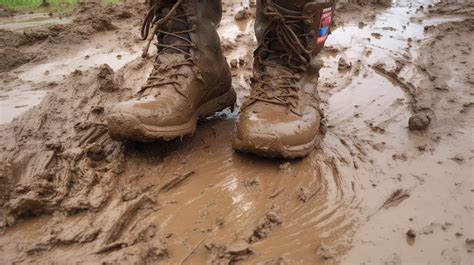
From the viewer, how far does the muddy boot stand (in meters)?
1.41

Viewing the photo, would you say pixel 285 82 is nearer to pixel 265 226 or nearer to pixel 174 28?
pixel 174 28

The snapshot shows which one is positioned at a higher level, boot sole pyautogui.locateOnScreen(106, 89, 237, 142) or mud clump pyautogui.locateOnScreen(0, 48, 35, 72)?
boot sole pyautogui.locateOnScreen(106, 89, 237, 142)

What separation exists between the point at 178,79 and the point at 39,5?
Result: 409 centimetres

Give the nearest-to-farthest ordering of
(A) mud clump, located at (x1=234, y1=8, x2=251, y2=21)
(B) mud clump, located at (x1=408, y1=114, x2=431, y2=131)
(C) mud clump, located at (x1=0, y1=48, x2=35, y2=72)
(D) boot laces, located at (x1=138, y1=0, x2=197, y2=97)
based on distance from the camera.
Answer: (D) boot laces, located at (x1=138, y1=0, x2=197, y2=97) → (B) mud clump, located at (x1=408, y1=114, x2=431, y2=131) → (C) mud clump, located at (x1=0, y1=48, x2=35, y2=72) → (A) mud clump, located at (x1=234, y1=8, x2=251, y2=21)

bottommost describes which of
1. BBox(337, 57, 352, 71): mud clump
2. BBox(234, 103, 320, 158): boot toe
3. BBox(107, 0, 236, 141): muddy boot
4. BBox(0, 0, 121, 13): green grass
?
BBox(0, 0, 121, 13): green grass

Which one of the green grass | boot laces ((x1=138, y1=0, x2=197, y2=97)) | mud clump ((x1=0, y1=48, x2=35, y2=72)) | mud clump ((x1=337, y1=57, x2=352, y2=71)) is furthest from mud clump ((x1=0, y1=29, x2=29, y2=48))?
mud clump ((x1=337, y1=57, x2=352, y2=71))

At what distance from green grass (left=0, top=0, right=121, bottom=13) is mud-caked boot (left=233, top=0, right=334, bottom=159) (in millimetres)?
3544

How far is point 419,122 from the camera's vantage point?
167cm

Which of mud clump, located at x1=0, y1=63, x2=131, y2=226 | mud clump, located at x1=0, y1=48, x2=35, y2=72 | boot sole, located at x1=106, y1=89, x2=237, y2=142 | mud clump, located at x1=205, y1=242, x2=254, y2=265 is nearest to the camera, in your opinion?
mud clump, located at x1=205, y1=242, x2=254, y2=265

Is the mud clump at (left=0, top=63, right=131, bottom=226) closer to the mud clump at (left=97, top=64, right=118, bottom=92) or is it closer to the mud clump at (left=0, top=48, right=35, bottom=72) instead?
the mud clump at (left=97, top=64, right=118, bottom=92)

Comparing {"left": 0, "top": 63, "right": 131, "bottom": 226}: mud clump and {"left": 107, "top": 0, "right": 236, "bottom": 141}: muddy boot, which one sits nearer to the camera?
{"left": 0, "top": 63, "right": 131, "bottom": 226}: mud clump

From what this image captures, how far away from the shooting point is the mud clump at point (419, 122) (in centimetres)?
167

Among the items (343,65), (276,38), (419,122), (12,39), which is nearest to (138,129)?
(276,38)

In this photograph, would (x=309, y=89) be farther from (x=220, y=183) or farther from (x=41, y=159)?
(x=41, y=159)
